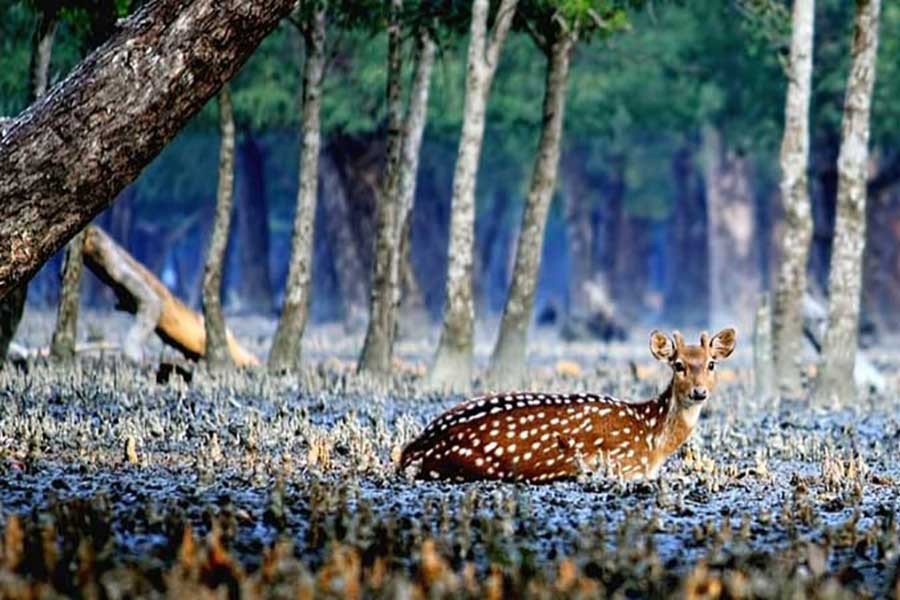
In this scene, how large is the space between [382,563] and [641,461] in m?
4.59

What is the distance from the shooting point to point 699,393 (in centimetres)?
1217

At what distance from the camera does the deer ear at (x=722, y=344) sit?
41.4ft

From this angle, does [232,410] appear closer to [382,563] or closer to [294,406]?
[294,406]

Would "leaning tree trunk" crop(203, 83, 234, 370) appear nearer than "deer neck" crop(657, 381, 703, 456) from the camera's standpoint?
No

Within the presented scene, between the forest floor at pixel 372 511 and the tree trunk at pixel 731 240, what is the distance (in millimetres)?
38133

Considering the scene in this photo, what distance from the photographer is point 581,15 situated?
21453 mm

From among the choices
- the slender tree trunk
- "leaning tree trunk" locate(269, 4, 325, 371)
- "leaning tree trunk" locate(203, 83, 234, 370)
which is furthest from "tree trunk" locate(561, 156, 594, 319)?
"leaning tree trunk" locate(203, 83, 234, 370)

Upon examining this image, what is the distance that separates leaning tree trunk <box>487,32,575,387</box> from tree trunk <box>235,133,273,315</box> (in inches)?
1206

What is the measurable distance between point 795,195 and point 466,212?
384cm

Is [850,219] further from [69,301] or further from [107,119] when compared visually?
[107,119]

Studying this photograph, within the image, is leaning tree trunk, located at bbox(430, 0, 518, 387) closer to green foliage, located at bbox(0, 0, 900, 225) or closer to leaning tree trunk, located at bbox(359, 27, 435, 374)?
leaning tree trunk, located at bbox(359, 27, 435, 374)

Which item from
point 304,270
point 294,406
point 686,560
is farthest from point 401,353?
point 686,560

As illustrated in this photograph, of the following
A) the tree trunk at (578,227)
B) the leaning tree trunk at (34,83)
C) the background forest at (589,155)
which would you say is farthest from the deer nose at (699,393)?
the tree trunk at (578,227)

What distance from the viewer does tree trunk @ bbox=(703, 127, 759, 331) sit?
55.7 meters
